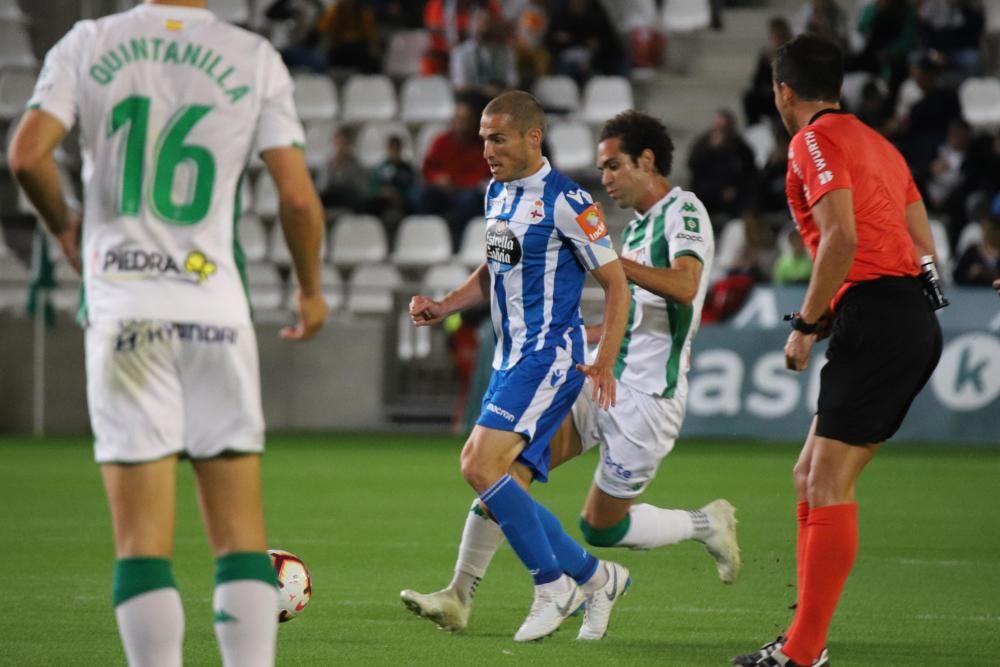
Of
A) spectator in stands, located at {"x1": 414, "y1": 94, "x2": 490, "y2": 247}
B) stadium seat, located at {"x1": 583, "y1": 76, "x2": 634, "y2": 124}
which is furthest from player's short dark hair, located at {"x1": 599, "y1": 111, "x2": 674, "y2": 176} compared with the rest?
stadium seat, located at {"x1": 583, "y1": 76, "x2": 634, "y2": 124}

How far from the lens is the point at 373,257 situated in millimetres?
19500

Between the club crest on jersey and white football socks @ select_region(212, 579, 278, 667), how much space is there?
2.42 m

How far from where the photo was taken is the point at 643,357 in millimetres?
7508

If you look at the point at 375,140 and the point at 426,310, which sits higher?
the point at 375,140

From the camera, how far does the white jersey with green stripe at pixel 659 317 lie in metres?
7.13

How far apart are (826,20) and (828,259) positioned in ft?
48.7

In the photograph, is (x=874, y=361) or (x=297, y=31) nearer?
(x=874, y=361)

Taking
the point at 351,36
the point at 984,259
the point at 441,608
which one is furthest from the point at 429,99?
the point at 441,608

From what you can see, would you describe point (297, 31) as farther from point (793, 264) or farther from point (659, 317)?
point (659, 317)

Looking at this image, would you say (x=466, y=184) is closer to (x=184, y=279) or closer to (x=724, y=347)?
(x=724, y=347)

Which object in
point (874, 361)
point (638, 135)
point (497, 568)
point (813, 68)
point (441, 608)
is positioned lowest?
point (497, 568)

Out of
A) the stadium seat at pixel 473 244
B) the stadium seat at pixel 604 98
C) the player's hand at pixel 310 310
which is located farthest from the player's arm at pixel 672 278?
the stadium seat at pixel 604 98

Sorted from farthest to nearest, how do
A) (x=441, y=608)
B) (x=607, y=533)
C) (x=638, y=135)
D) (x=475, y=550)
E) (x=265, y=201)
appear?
(x=265, y=201)
(x=607, y=533)
(x=638, y=135)
(x=475, y=550)
(x=441, y=608)

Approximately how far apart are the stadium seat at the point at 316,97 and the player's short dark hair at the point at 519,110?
14.9m
